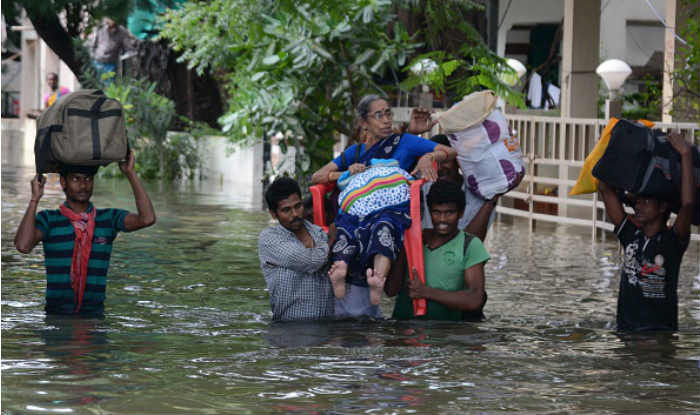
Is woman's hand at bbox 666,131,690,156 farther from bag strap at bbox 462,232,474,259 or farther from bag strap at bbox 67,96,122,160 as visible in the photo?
bag strap at bbox 67,96,122,160

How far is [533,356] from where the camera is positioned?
7.56 metres

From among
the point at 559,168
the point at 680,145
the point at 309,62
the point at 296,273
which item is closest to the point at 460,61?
the point at 309,62

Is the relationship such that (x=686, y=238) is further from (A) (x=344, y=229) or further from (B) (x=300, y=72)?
(B) (x=300, y=72)

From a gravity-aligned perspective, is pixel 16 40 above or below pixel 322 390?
above

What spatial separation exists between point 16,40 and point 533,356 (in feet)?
126

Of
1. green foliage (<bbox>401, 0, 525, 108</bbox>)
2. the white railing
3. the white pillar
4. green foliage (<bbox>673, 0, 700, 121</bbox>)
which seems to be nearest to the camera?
green foliage (<bbox>673, 0, 700, 121</bbox>)

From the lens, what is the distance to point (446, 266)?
8070 millimetres

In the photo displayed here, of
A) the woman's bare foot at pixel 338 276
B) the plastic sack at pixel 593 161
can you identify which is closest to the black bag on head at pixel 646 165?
the plastic sack at pixel 593 161

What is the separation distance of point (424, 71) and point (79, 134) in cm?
836

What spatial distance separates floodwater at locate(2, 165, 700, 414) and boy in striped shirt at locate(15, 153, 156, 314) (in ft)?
0.75

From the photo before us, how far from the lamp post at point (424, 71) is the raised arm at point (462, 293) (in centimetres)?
766

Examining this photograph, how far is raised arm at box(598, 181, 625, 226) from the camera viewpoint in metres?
8.09

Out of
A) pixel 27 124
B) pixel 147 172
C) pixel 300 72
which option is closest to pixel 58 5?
pixel 300 72

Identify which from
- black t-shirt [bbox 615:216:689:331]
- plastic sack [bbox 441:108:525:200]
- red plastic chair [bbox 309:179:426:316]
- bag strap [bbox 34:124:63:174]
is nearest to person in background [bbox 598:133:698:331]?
black t-shirt [bbox 615:216:689:331]
